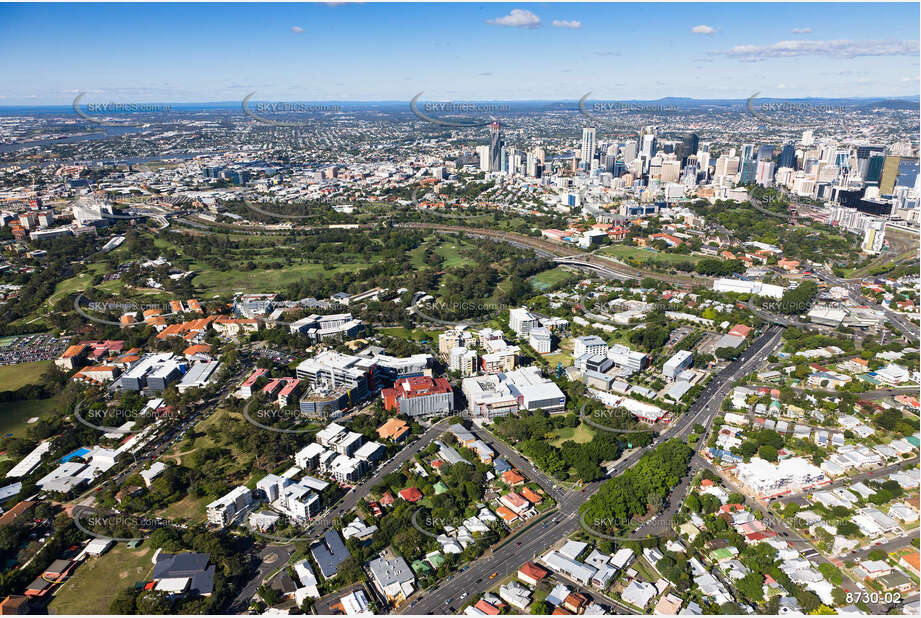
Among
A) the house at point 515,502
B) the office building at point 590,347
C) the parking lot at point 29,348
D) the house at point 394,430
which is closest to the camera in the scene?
the house at point 515,502

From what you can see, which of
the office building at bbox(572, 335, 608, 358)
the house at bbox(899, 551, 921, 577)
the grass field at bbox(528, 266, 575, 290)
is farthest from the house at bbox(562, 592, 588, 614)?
the grass field at bbox(528, 266, 575, 290)

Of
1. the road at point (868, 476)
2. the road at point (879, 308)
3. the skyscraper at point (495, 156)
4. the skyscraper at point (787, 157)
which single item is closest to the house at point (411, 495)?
the road at point (868, 476)

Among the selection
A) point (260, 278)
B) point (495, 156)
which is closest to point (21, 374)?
point (260, 278)

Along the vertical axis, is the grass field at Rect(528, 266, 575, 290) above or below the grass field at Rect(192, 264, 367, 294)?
below

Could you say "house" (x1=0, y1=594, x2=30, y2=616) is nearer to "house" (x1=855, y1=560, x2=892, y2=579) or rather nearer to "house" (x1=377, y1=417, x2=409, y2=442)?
"house" (x1=377, y1=417, x2=409, y2=442)

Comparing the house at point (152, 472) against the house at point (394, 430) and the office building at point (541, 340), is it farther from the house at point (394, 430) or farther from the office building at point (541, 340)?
the office building at point (541, 340)

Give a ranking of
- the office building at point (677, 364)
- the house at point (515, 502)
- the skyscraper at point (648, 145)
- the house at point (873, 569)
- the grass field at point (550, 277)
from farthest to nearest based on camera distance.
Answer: the skyscraper at point (648, 145)
the grass field at point (550, 277)
the office building at point (677, 364)
the house at point (515, 502)
the house at point (873, 569)
